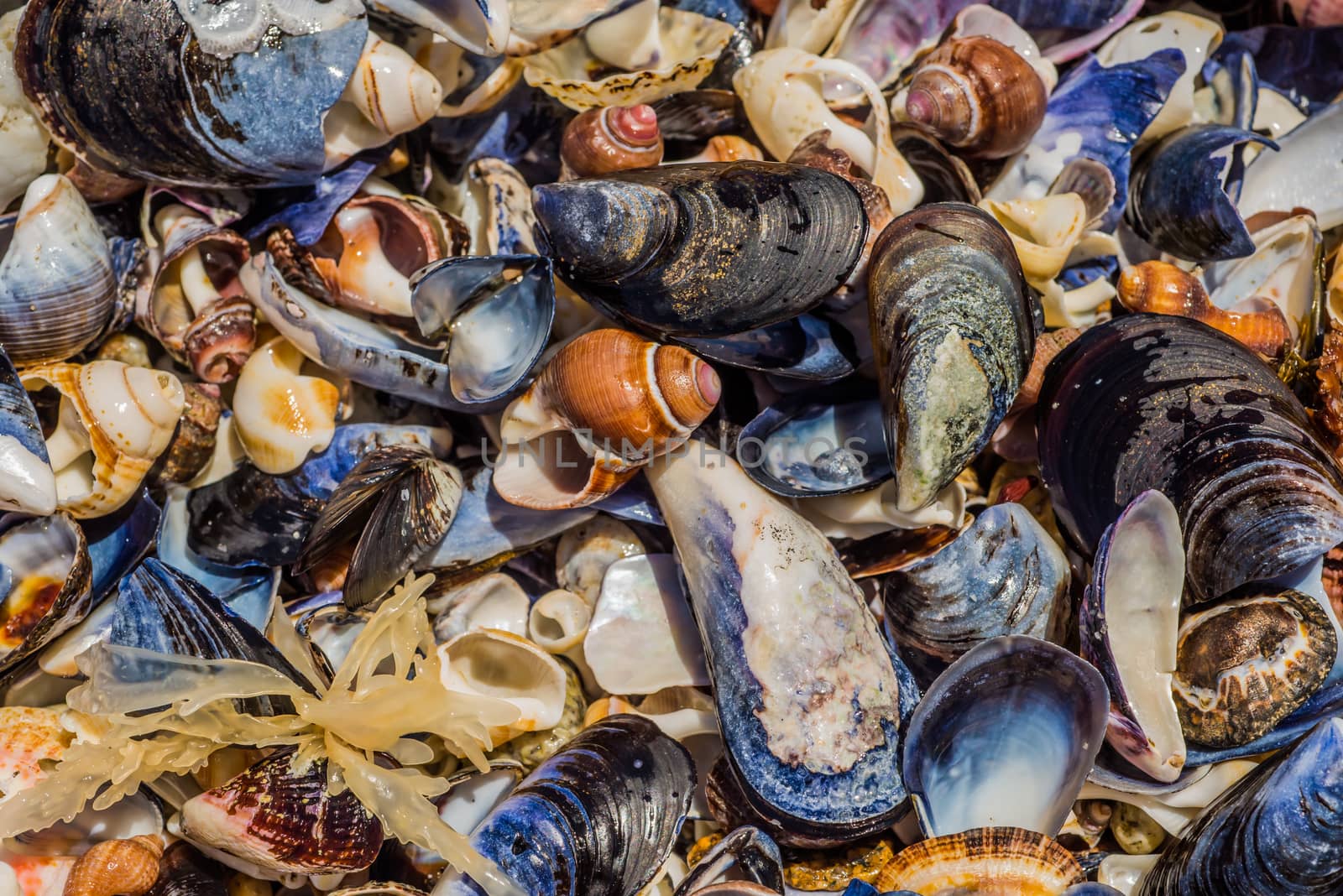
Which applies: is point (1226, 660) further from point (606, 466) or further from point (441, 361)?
point (441, 361)

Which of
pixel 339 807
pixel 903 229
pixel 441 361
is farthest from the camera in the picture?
pixel 441 361

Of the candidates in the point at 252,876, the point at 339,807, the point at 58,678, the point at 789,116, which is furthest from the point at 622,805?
the point at 789,116

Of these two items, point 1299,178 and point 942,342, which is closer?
point 942,342

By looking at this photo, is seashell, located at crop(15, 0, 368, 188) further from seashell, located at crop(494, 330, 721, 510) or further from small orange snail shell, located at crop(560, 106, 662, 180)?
seashell, located at crop(494, 330, 721, 510)

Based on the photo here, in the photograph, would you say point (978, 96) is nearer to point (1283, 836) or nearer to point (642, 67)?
point (642, 67)

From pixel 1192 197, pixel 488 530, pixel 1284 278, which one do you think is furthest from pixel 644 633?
pixel 1284 278

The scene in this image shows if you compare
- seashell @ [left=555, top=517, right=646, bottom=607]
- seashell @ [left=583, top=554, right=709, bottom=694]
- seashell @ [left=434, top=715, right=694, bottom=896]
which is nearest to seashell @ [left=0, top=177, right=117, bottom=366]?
seashell @ [left=555, top=517, right=646, bottom=607]
